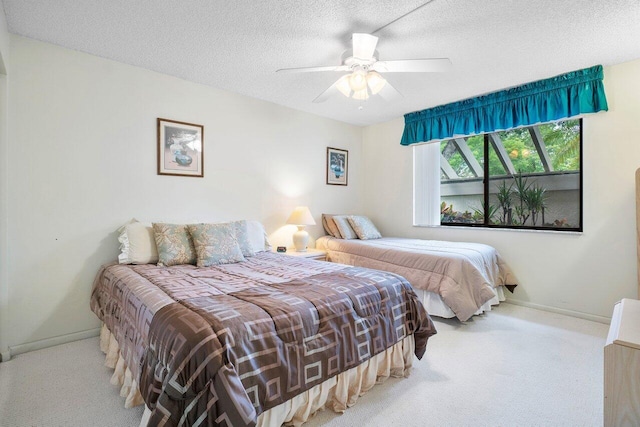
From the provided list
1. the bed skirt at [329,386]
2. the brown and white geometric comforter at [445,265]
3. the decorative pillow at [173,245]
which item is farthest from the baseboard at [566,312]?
the decorative pillow at [173,245]

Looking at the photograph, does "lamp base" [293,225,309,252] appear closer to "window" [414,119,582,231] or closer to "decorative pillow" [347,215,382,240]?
"decorative pillow" [347,215,382,240]

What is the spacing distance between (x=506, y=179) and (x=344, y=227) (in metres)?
2.21

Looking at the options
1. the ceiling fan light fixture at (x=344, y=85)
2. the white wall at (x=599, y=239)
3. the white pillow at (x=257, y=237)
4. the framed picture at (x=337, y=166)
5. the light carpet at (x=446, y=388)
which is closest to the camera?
the light carpet at (x=446, y=388)

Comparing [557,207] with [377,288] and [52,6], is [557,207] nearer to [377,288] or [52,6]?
[377,288]

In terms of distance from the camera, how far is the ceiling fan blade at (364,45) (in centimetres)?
206

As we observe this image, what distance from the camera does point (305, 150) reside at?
4230 mm

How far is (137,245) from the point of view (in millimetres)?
2574

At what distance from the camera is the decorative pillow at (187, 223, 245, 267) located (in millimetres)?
2535

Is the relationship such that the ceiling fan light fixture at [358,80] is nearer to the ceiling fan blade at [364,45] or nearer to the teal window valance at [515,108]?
the ceiling fan blade at [364,45]

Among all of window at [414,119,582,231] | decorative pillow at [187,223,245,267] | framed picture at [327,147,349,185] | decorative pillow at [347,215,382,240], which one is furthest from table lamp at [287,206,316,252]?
window at [414,119,582,231]

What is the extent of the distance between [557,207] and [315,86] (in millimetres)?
3199

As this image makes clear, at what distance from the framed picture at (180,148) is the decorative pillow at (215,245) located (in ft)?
2.41

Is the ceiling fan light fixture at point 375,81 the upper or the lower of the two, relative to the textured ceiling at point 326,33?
lower

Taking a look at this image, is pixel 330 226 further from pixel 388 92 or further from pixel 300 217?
pixel 388 92
